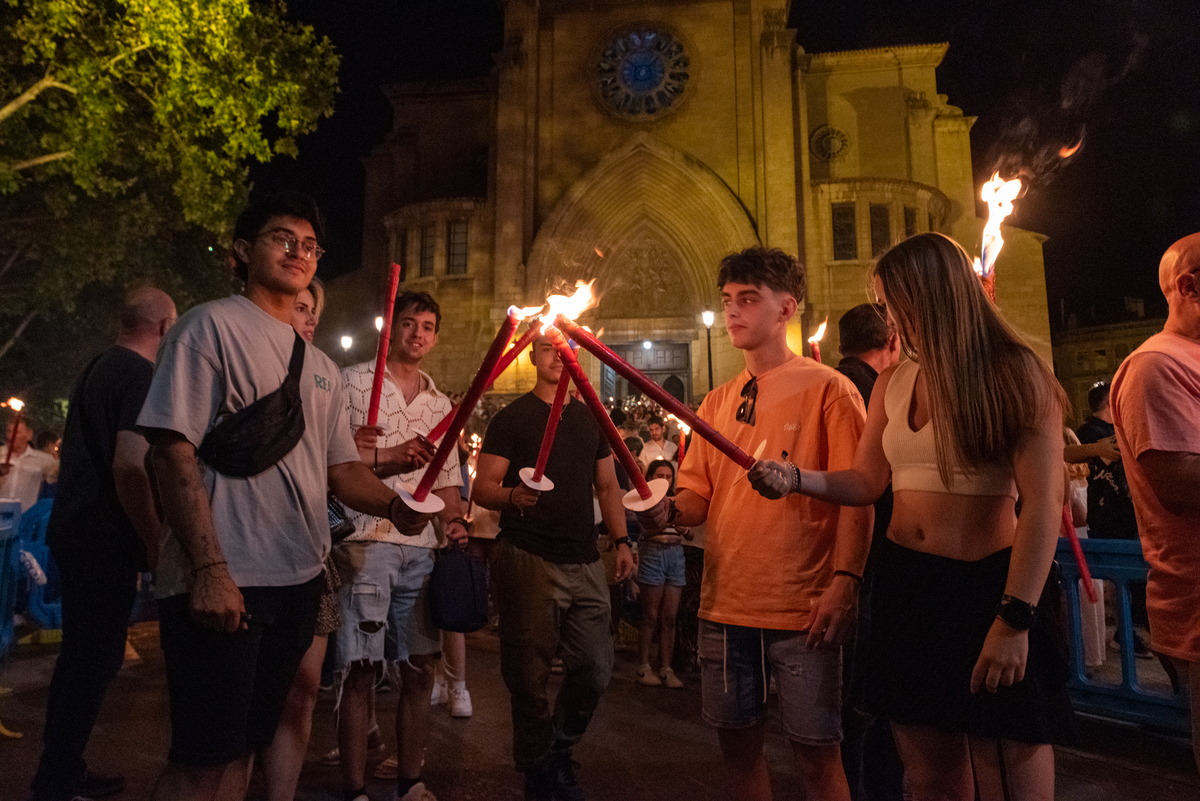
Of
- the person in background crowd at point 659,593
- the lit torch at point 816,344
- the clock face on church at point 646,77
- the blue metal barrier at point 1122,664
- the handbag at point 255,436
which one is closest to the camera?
the handbag at point 255,436

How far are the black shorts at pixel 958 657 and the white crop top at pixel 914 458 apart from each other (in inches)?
7.9

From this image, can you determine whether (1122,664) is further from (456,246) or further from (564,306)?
(456,246)

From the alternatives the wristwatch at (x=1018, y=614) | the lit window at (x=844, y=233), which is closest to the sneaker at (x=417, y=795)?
the wristwatch at (x=1018, y=614)

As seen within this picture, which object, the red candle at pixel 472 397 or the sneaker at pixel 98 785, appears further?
the sneaker at pixel 98 785

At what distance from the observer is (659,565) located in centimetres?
643

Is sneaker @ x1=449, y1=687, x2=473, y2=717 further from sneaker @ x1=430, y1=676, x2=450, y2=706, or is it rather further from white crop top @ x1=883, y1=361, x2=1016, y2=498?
white crop top @ x1=883, y1=361, x2=1016, y2=498

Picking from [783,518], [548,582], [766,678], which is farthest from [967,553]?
[548,582]

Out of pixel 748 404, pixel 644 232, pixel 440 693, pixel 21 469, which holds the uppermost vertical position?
pixel 644 232

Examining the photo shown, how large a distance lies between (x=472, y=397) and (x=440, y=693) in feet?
15.0

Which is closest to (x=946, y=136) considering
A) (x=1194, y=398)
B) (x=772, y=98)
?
(x=772, y=98)

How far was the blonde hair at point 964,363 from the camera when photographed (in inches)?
83.6

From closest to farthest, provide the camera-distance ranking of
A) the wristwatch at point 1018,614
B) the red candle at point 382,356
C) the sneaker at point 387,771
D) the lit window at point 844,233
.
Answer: the wristwatch at point 1018,614, the red candle at point 382,356, the sneaker at point 387,771, the lit window at point 844,233

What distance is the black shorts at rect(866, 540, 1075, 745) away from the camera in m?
2.06

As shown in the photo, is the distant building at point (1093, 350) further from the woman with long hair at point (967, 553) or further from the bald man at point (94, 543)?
the bald man at point (94, 543)
